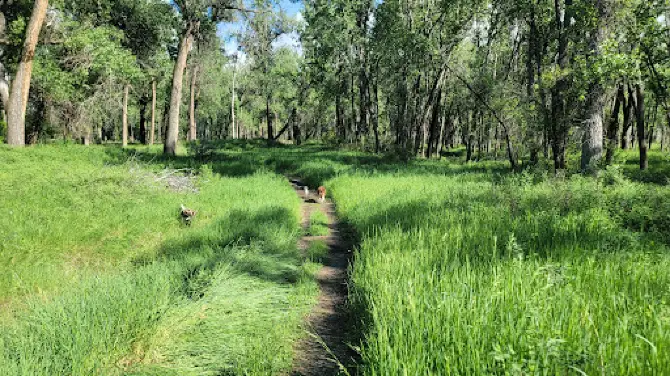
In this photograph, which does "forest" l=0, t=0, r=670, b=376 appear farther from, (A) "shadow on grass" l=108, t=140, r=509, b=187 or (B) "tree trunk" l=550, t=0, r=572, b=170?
(A) "shadow on grass" l=108, t=140, r=509, b=187

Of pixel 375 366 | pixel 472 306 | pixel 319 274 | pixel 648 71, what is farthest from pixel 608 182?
pixel 375 366

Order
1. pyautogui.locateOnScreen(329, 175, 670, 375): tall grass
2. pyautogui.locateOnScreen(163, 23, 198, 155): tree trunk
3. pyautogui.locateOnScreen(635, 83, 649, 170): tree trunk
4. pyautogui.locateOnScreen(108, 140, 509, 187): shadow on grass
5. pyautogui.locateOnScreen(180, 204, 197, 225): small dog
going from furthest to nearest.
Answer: pyautogui.locateOnScreen(163, 23, 198, 155): tree trunk
pyautogui.locateOnScreen(635, 83, 649, 170): tree trunk
pyautogui.locateOnScreen(108, 140, 509, 187): shadow on grass
pyautogui.locateOnScreen(180, 204, 197, 225): small dog
pyautogui.locateOnScreen(329, 175, 670, 375): tall grass

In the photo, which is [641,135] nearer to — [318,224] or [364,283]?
[318,224]

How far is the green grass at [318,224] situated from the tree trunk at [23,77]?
47.2ft

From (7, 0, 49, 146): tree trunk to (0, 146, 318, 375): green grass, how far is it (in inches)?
291

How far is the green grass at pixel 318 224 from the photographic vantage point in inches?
354

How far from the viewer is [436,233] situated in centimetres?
595

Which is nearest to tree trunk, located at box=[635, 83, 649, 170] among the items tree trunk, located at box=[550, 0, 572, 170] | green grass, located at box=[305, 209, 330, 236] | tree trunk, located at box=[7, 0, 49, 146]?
tree trunk, located at box=[550, 0, 572, 170]

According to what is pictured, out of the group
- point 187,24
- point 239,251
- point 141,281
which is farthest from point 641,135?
point 187,24

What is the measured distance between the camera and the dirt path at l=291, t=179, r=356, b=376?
385 centimetres

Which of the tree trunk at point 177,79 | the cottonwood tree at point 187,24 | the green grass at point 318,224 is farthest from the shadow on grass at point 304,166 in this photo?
the green grass at point 318,224

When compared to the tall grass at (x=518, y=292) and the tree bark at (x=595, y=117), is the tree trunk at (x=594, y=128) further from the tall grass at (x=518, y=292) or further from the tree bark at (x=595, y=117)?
the tall grass at (x=518, y=292)

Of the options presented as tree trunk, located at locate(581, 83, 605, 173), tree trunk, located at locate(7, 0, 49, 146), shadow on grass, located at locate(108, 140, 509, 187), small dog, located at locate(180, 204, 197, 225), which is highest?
tree trunk, located at locate(7, 0, 49, 146)

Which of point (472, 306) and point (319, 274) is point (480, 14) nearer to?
point (319, 274)
